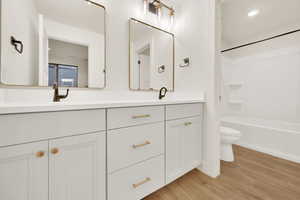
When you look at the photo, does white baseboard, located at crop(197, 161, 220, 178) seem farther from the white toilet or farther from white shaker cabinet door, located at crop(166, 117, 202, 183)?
the white toilet

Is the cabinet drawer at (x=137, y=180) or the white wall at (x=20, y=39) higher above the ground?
the white wall at (x=20, y=39)

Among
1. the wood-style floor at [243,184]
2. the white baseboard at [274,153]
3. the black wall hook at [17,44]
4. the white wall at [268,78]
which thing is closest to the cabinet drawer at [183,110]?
the wood-style floor at [243,184]

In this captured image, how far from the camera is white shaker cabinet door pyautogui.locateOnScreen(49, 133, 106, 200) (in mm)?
643

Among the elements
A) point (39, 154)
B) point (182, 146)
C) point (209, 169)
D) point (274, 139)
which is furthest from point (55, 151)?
point (274, 139)

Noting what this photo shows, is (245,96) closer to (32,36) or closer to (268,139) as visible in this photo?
(268,139)

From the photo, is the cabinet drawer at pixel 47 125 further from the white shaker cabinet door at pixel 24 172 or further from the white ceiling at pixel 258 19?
the white ceiling at pixel 258 19

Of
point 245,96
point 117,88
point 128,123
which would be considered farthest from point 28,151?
point 245,96

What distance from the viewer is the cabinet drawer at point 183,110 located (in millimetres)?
1139

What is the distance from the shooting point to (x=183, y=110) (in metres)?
1.25

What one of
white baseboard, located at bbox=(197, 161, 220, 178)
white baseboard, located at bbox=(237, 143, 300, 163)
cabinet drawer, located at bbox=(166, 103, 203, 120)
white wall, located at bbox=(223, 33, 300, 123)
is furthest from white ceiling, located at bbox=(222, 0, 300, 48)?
white baseboard, located at bbox=(237, 143, 300, 163)

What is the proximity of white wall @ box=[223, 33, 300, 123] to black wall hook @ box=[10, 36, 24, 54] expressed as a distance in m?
3.52

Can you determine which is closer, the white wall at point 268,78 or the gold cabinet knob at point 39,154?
the gold cabinet knob at point 39,154

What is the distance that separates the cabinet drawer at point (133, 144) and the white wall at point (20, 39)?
831 mm

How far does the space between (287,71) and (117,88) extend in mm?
3155
